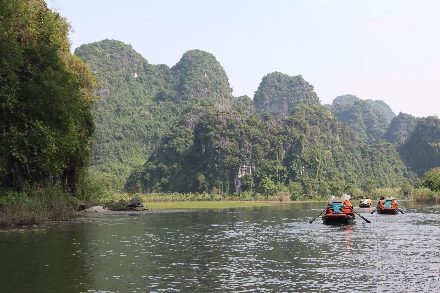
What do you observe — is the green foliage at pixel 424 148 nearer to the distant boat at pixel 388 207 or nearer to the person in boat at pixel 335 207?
the distant boat at pixel 388 207

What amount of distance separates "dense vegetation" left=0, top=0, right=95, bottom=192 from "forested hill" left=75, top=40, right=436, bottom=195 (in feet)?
159

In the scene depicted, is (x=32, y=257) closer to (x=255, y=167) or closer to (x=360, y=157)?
(x=255, y=167)

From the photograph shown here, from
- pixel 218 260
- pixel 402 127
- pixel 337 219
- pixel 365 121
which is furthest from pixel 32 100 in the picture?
pixel 365 121

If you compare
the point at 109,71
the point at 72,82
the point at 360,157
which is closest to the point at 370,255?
the point at 72,82

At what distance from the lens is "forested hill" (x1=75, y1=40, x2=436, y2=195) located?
100875 mm

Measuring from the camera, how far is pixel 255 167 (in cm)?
10238

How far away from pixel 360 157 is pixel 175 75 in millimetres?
63628

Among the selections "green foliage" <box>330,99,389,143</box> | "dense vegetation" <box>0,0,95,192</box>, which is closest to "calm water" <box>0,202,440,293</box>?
"dense vegetation" <box>0,0,95,192</box>

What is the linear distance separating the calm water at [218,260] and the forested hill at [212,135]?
56.9 meters

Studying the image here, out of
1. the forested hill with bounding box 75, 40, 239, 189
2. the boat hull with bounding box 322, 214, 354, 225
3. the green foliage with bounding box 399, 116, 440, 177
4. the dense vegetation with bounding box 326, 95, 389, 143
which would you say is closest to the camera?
the boat hull with bounding box 322, 214, 354, 225

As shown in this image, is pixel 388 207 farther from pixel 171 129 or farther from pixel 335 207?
pixel 171 129

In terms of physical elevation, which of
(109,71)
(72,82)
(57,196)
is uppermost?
(109,71)

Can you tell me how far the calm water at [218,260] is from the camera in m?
12.1

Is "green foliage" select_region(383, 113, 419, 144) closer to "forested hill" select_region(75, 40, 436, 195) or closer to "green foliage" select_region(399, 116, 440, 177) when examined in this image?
"forested hill" select_region(75, 40, 436, 195)
